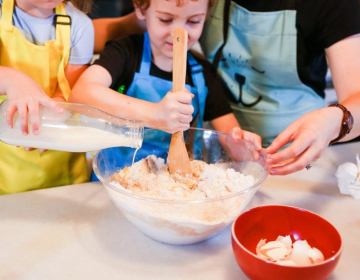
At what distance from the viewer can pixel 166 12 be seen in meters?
1.09

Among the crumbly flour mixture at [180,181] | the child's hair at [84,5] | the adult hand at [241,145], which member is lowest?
the crumbly flour mixture at [180,181]

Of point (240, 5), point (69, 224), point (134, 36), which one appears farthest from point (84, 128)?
point (240, 5)

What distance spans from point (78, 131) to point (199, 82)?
1.94ft

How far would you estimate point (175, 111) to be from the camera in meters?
0.88

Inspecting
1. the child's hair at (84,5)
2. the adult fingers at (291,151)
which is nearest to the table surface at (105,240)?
the adult fingers at (291,151)

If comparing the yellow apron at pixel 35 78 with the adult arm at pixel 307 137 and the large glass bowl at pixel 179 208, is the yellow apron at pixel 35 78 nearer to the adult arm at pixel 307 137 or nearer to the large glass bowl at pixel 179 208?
the large glass bowl at pixel 179 208

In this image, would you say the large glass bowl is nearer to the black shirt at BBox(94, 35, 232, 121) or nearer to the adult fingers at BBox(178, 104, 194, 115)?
the adult fingers at BBox(178, 104, 194, 115)

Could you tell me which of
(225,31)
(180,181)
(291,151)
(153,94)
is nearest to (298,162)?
(291,151)

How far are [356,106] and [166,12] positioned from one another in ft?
1.80

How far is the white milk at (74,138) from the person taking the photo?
2.68 ft

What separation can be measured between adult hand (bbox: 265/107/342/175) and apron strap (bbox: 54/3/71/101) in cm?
61

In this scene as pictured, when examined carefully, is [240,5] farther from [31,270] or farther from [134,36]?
[31,270]

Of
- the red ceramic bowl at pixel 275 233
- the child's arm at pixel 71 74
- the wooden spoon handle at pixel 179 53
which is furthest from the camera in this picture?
the child's arm at pixel 71 74

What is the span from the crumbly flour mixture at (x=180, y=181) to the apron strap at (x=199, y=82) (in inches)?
14.0
